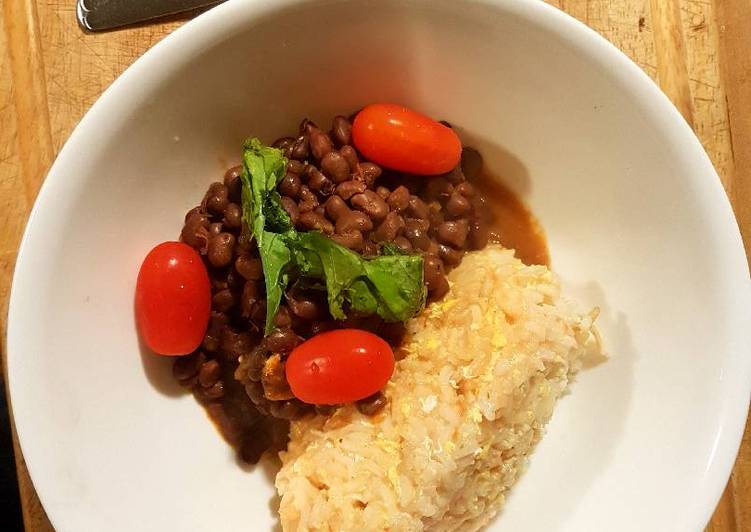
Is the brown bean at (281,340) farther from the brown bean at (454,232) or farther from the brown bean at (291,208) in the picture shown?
the brown bean at (454,232)

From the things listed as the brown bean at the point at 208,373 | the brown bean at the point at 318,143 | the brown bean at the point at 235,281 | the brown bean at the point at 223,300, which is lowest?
the brown bean at the point at 208,373

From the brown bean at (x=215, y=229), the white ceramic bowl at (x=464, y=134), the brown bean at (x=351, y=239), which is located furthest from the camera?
the brown bean at (x=215, y=229)

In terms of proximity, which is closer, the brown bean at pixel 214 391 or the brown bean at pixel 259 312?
the brown bean at pixel 259 312

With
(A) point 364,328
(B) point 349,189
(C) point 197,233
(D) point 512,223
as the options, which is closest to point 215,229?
(C) point 197,233

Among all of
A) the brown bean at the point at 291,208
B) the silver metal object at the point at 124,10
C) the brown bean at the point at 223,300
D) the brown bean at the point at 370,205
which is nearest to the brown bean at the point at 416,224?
the brown bean at the point at 370,205

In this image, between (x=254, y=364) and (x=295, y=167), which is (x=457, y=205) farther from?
(x=254, y=364)

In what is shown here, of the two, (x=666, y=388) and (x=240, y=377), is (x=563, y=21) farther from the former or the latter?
(x=240, y=377)
